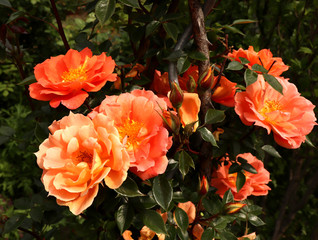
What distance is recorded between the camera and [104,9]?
2.18ft

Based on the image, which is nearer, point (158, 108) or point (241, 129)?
point (158, 108)

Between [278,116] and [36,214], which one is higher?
[278,116]

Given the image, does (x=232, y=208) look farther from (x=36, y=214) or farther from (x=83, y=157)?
(x=36, y=214)

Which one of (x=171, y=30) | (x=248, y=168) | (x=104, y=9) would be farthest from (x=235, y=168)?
(x=104, y=9)

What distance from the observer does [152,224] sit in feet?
2.09

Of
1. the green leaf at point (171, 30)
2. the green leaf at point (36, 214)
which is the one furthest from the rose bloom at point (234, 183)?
the green leaf at point (36, 214)

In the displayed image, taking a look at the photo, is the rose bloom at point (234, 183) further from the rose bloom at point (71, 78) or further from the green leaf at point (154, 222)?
the rose bloom at point (71, 78)

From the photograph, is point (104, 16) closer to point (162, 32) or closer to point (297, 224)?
point (162, 32)

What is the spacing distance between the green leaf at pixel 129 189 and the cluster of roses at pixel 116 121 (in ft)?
0.08

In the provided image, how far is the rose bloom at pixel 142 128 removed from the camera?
1.86 ft

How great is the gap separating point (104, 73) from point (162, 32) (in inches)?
13.0

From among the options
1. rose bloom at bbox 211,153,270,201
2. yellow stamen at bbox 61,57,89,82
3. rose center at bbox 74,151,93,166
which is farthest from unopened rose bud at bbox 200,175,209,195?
yellow stamen at bbox 61,57,89,82

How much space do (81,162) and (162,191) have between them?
6.8 inches

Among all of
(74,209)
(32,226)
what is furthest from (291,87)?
(32,226)
